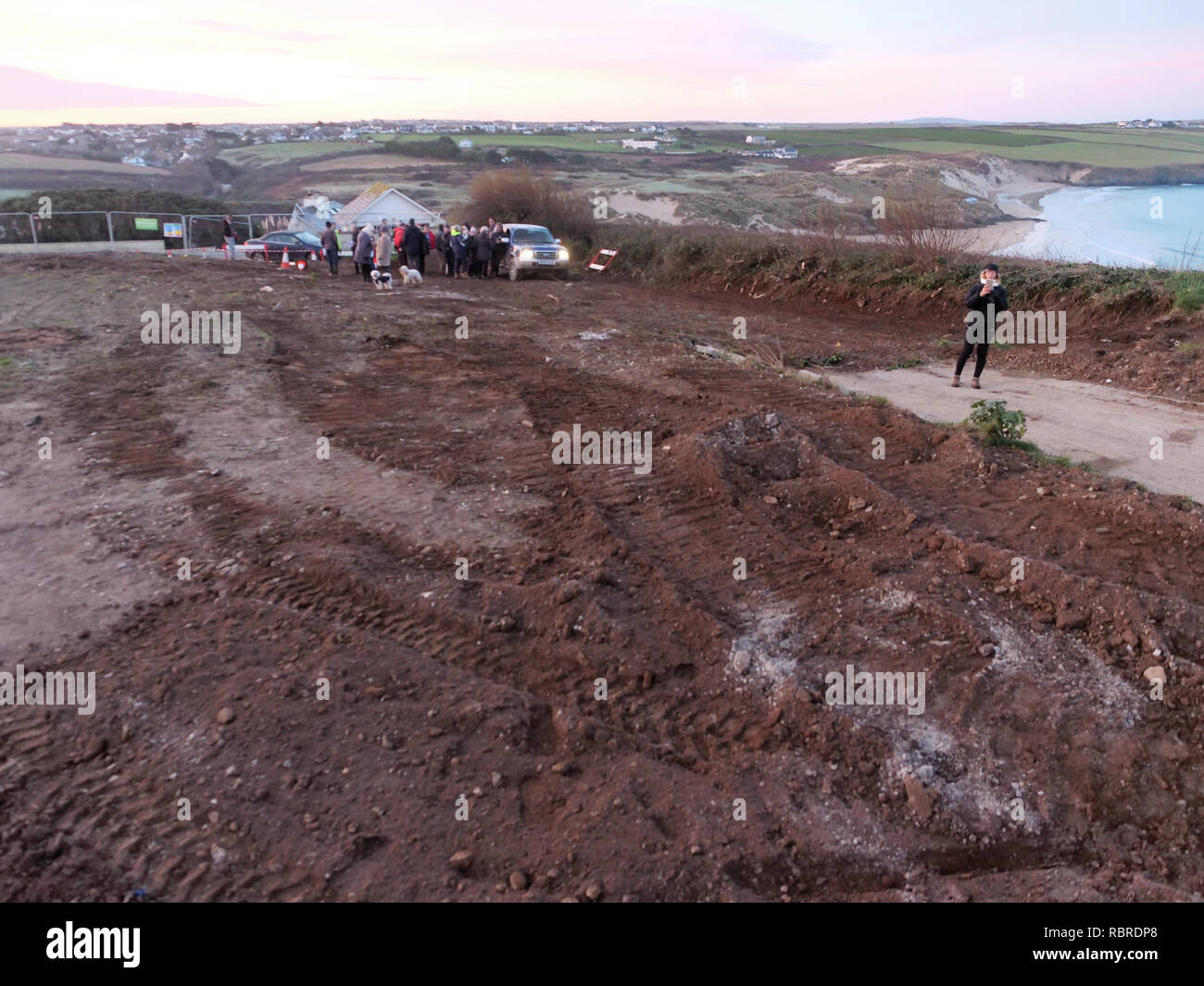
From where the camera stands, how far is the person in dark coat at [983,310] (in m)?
11.1

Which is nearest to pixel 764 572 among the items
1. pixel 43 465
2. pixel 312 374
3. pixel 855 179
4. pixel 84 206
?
pixel 43 465

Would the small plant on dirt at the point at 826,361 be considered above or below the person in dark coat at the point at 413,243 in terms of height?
below

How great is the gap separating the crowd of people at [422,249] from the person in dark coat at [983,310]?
14950 millimetres

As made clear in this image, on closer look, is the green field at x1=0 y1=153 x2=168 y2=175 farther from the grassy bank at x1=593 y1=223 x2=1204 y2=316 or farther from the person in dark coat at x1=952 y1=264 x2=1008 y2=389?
the person in dark coat at x1=952 y1=264 x2=1008 y2=389

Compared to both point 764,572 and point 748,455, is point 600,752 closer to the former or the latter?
point 764,572

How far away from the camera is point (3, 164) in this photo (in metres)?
72.3

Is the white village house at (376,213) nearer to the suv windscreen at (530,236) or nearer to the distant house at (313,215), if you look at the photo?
the distant house at (313,215)

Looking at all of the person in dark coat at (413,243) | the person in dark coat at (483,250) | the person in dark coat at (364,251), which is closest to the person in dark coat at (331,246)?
the person in dark coat at (364,251)

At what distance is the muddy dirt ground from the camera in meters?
3.82

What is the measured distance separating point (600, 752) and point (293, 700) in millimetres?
1782

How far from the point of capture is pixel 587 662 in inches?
202

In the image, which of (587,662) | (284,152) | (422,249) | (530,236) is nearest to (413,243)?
(422,249)

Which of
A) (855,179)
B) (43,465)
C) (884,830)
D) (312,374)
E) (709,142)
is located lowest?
(884,830)

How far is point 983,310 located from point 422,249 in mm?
15722
